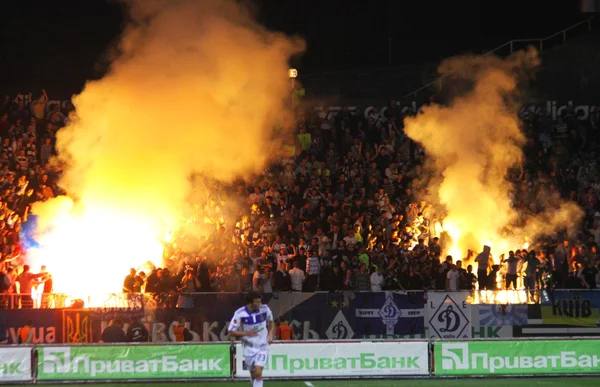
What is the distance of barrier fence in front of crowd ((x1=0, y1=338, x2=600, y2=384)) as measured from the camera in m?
15.5

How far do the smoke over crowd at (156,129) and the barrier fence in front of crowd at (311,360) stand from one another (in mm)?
4975

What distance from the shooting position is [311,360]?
15.7 meters

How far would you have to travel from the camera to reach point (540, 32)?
3166cm

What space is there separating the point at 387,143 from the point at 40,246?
28.9 feet

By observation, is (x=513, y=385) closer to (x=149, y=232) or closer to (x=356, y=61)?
(x=149, y=232)

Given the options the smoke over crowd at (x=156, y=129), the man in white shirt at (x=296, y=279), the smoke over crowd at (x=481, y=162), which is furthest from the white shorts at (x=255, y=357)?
the smoke over crowd at (x=481, y=162)

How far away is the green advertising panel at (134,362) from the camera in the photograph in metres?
15.5

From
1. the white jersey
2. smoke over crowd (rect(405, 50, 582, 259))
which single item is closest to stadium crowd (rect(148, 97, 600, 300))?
smoke over crowd (rect(405, 50, 582, 259))

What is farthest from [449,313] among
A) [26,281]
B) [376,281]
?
[26,281]

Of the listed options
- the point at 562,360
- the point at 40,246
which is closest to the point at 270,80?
the point at 40,246

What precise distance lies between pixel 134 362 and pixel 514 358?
6.09 meters

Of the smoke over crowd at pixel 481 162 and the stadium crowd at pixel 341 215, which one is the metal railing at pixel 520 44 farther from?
the stadium crowd at pixel 341 215

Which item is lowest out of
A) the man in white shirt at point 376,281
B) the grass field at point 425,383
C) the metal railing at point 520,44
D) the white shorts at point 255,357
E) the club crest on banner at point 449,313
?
the grass field at point 425,383

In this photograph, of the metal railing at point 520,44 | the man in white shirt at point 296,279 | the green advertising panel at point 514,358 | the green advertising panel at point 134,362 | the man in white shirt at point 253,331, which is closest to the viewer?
the man in white shirt at point 253,331
